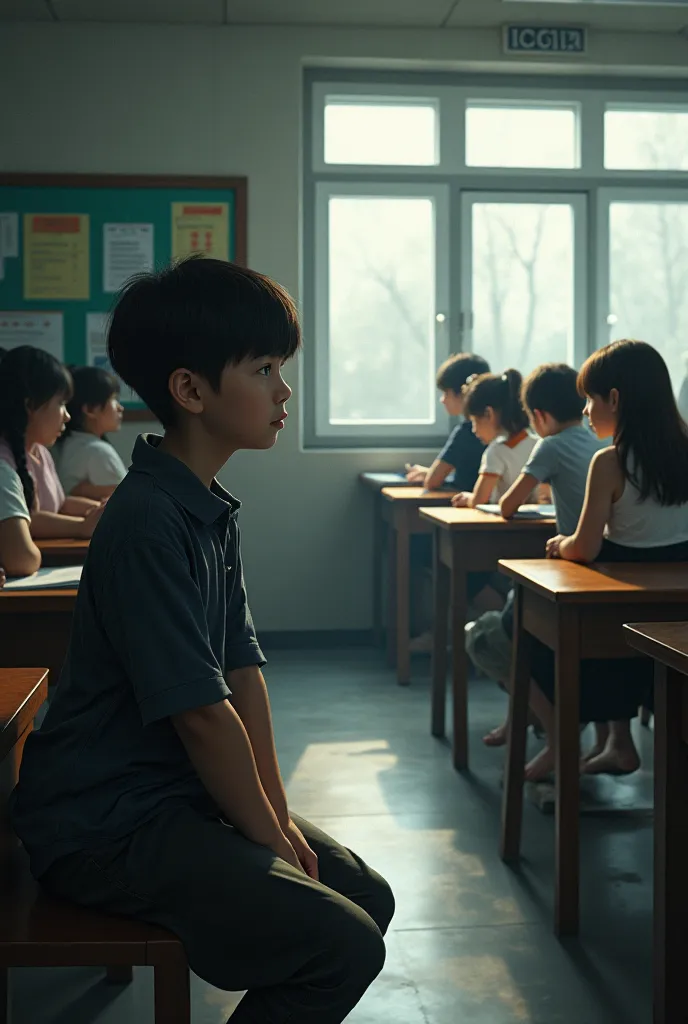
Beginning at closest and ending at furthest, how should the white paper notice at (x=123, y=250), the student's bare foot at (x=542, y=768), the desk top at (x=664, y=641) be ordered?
the desk top at (x=664, y=641) < the student's bare foot at (x=542, y=768) < the white paper notice at (x=123, y=250)

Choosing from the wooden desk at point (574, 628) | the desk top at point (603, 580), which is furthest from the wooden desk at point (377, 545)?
the wooden desk at point (574, 628)

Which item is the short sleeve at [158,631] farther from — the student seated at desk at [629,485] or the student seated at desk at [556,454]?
the student seated at desk at [556,454]

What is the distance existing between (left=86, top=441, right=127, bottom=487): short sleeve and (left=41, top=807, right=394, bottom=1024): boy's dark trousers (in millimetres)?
2429

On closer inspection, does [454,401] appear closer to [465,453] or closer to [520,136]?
[465,453]

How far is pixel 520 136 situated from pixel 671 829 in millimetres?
4233

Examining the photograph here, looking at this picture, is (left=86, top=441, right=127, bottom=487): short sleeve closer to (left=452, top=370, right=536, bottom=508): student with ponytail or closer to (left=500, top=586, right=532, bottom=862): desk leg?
(left=452, top=370, right=536, bottom=508): student with ponytail

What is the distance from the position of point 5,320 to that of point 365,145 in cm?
179

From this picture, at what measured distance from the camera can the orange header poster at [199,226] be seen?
16.1 feet

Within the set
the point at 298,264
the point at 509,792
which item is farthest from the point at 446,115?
the point at 509,792

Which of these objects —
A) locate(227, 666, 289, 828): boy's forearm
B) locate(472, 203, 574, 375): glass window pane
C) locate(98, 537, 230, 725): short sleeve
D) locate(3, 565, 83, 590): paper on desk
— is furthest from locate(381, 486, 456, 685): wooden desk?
locate(98, 537, 230, 725): short sleeve

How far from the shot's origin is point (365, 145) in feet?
16.7

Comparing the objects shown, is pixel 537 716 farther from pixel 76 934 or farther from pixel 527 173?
pixel 527 173

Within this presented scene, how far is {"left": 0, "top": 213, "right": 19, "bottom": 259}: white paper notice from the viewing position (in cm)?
484

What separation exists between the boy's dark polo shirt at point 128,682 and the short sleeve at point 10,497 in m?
1.10
